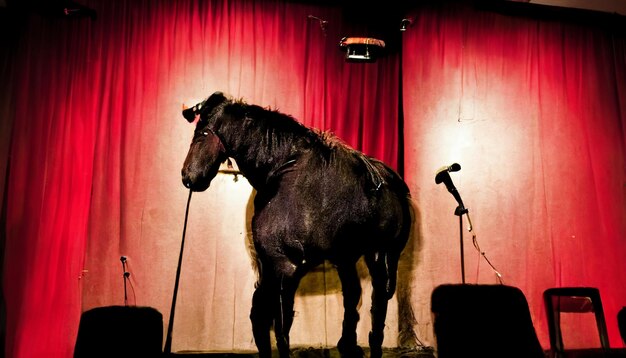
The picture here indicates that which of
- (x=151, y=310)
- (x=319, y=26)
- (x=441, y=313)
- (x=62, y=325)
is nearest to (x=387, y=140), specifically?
(x=319, y=26)

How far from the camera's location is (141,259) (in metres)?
3.82

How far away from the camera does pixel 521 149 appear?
4473 millimetres

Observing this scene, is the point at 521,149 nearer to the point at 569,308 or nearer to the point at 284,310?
the point at 569,308

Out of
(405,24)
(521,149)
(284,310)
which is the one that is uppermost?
(405,24)

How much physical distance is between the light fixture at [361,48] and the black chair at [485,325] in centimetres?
185

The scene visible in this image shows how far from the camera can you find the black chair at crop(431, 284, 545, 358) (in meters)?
3.32

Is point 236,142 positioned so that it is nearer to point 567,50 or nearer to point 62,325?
point 62,325

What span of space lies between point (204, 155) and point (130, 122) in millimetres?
1160

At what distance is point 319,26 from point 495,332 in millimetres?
2746

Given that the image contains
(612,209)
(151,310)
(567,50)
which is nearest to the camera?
(151,310)

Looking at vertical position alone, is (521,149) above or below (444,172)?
above

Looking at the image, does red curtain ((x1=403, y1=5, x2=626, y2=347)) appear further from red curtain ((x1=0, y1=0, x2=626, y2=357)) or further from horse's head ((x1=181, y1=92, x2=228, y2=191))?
horse's head ((x1=181, y1=92, x2=228, y2=191))

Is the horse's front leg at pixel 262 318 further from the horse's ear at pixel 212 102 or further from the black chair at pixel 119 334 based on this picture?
the horse's ear at pixel 212 102

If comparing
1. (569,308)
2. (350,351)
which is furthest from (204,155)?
(569,308)
